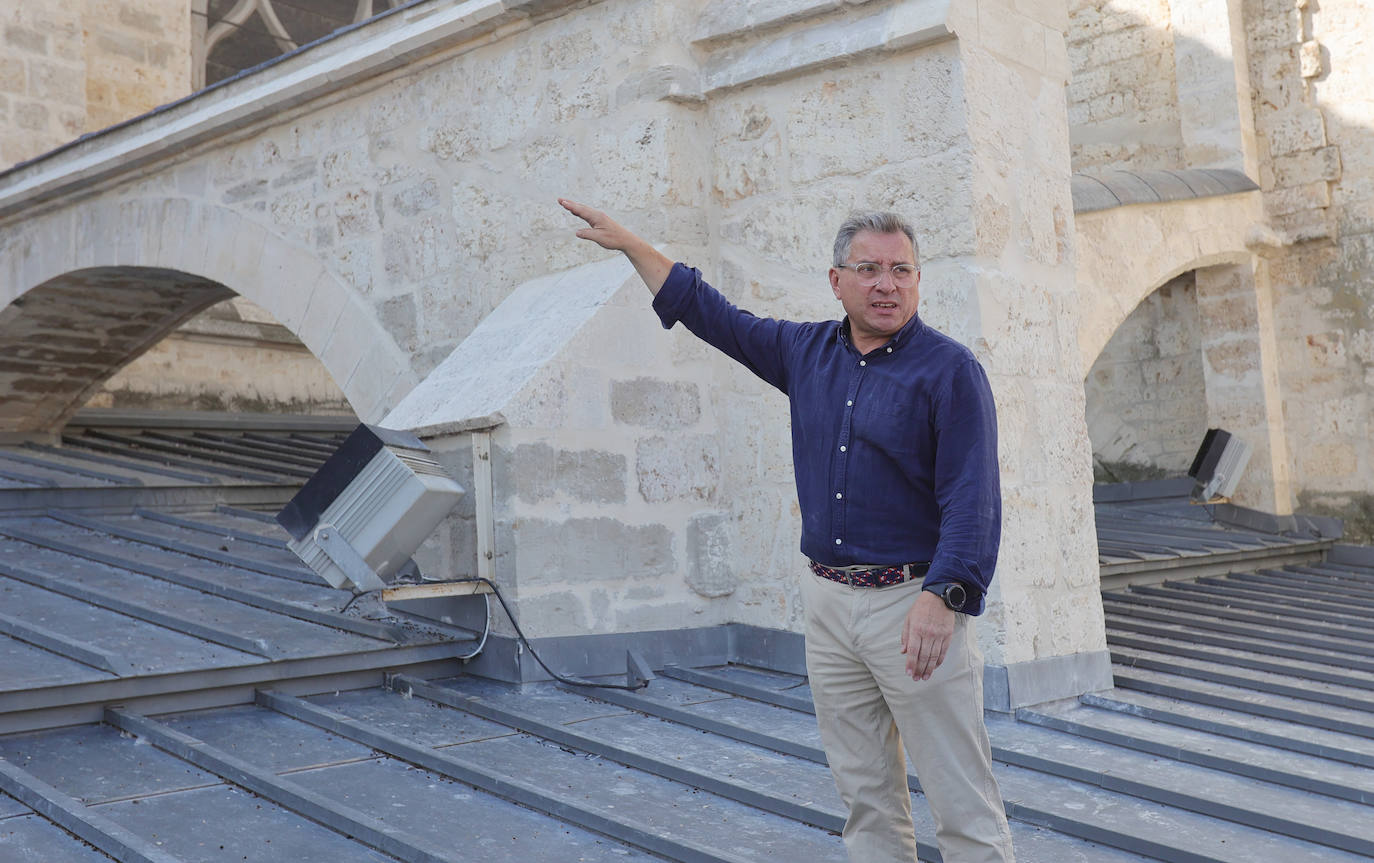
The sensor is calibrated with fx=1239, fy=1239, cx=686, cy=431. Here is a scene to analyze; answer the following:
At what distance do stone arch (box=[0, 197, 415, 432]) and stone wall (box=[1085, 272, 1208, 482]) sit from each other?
21.0 ft

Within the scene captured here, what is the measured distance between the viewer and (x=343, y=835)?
2.37 meters

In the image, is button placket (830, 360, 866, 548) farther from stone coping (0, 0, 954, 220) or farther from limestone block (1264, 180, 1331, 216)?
limestone block (1264, 180, 1331, 216)

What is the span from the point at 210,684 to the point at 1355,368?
26.3 ft

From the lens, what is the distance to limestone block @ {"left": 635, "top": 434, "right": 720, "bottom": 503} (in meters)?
4.00

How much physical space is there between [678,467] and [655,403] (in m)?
Answer: 0.23

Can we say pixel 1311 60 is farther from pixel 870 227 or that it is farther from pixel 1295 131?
pixel 870 227

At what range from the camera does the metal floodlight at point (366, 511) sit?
11.4ft

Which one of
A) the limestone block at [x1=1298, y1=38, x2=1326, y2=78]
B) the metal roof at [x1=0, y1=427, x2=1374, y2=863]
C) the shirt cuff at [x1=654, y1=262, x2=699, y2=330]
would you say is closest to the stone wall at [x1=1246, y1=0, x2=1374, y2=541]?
the limestone block at [x1=1298, y1=38, x2=1326, y2=78]

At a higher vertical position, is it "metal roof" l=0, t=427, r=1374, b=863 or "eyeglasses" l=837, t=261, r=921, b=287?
"eyeglasses" l=837, t=261, r=921, b=287

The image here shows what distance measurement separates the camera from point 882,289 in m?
2.06

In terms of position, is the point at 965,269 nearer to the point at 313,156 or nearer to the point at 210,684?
the point at 210,684

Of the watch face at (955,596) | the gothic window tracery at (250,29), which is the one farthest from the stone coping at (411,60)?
the gothic window tracery at (250,29)

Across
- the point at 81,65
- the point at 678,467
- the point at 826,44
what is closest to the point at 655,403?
the point at 678,467

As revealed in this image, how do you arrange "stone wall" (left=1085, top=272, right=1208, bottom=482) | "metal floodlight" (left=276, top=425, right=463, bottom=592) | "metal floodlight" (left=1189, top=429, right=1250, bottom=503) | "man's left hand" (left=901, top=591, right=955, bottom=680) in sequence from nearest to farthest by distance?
"man's left hand" (left=901, top=591, right=955, bottom=680) < "metal floodlight" (left=276, top=425, right=463, bottom=592) < "metal floodlight" (left=1189, top=429, right=1250, bottom=503) < "stone wall" (left=1085, top=272, right=1208, bottom=482)
